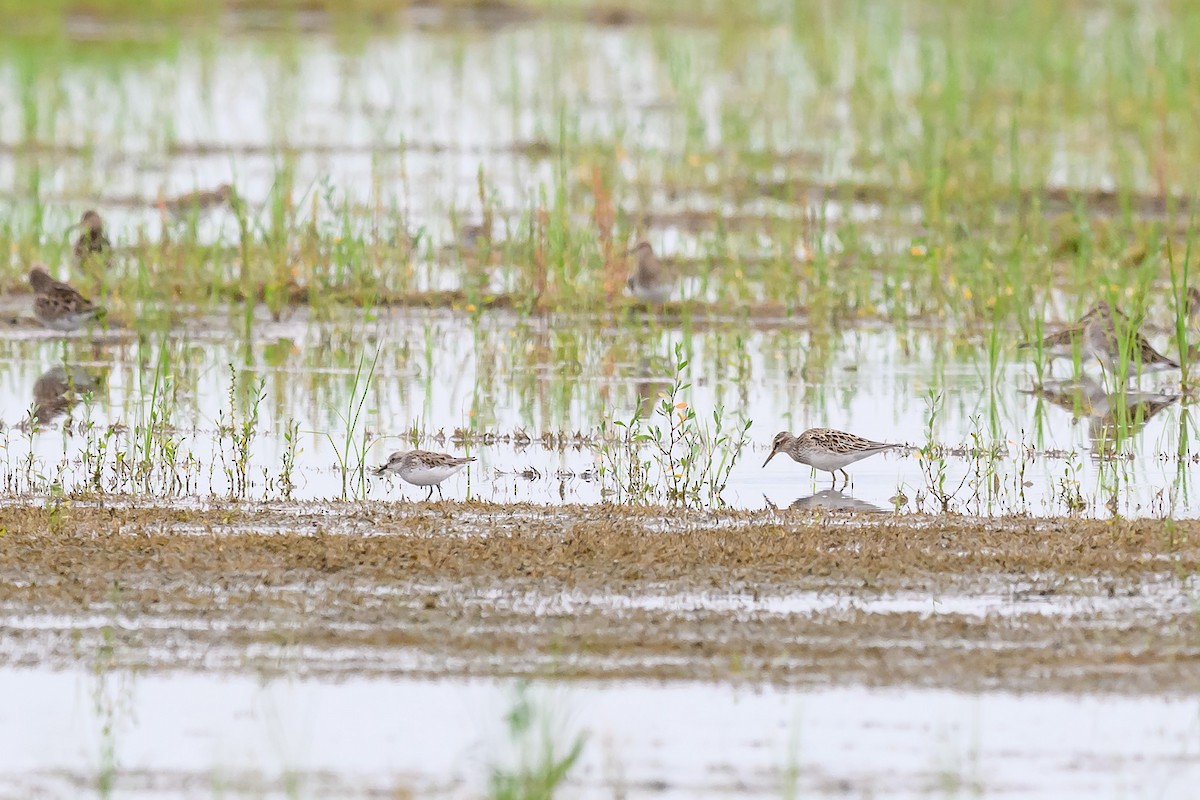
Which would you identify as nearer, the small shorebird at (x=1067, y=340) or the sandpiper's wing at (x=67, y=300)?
the small shorebird at (x=1067, y=340)

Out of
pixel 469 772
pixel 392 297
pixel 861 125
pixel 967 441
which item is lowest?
pixel 469 772

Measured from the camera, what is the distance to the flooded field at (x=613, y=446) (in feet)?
19.3

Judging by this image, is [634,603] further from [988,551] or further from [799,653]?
[988,551]

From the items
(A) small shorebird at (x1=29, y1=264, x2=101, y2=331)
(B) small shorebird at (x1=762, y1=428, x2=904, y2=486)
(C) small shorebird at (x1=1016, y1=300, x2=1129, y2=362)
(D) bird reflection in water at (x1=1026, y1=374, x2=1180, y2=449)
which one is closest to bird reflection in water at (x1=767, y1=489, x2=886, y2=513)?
(B) small shorebird at (x1=762, y1=428, x2=904, y2=486)

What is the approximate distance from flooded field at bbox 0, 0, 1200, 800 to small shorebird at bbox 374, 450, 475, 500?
0.33 ft

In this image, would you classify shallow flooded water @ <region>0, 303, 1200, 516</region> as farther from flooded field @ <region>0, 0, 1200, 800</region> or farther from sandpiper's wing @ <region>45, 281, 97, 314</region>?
sandpiper's wing @ <region>45, 281, 97, 314</region>

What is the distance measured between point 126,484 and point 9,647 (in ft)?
8.14

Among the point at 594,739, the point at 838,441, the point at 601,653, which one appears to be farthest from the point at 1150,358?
the point at 594,739

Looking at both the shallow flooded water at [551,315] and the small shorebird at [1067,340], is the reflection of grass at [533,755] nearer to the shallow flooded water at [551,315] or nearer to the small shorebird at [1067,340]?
the shallow flooded water at [551,315]

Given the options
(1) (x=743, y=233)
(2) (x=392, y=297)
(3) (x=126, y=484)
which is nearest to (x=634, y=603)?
(3) (x=126, y=484)

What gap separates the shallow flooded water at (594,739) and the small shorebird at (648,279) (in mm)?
7248

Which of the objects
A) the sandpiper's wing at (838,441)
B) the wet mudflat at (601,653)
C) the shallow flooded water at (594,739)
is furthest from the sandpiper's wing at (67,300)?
the shallow flooded water at (594,739)

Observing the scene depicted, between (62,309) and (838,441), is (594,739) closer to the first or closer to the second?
(838,441)

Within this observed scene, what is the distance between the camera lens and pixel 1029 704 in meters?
6.01
